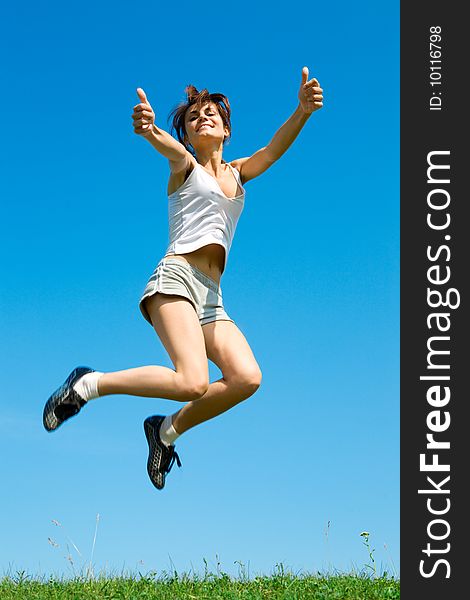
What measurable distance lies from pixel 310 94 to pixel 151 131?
1.39 m

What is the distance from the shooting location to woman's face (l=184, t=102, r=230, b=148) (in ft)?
22.2

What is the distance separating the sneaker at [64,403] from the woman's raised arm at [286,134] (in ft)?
6.75

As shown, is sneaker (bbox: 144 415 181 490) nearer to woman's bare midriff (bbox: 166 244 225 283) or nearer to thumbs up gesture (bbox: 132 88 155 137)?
woman's bare midriff (bbox: 166 244 225 283)

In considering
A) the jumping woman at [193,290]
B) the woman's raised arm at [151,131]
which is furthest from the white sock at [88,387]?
the woman's raised arm at [151,131]

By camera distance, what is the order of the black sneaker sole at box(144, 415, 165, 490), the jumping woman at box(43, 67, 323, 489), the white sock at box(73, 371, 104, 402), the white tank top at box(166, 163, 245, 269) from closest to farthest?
the jumping woman at box(43, 67, 323, 489), the white sock at box(73, 371, 104, 402), the white tank top at box(166, 163, 245, 269), the black sneaker sole at box(144, 415, 165, 490)

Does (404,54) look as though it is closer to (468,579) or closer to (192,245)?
(192,245)

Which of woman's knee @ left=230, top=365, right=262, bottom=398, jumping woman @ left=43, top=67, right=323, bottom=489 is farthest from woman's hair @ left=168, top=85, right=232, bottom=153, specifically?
woman's knee @ left=230, top=365, right=262, bottom=398

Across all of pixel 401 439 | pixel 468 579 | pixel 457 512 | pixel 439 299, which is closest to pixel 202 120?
pixel 439 299

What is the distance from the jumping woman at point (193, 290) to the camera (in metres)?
6.07

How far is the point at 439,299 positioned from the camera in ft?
21.6

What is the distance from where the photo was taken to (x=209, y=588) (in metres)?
6.64

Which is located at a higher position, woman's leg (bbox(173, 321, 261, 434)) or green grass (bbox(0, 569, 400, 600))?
woman's leg (bbox(173, 321, 261, 434))

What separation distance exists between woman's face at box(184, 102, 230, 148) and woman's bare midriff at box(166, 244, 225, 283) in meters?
0.93

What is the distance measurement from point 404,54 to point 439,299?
79.9 inches
